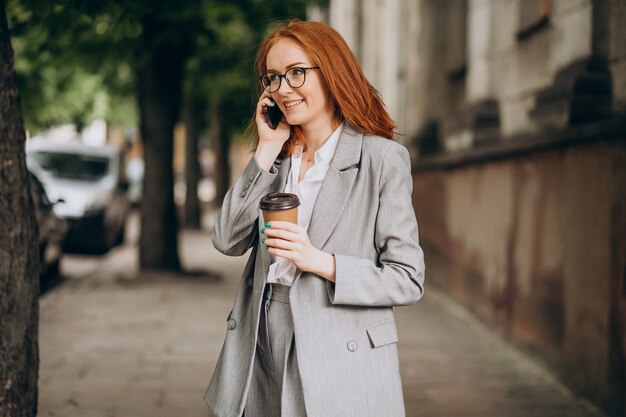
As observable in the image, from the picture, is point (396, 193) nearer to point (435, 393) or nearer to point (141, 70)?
point (435, 393)

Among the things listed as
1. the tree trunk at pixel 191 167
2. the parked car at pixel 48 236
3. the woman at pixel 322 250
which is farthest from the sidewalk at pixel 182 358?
the tree trunk at pixel 191 167

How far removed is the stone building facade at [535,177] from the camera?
496cm

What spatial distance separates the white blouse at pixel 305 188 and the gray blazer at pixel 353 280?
0.13 feet

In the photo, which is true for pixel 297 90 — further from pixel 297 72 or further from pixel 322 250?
pixel 322 250

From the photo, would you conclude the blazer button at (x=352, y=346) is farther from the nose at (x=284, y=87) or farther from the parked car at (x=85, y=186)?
the parked car at (x=85, y=186)

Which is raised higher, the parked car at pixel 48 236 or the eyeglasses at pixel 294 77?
the eyeglasses at pixel 294 77

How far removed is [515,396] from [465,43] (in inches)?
249

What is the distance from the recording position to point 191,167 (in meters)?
18.5

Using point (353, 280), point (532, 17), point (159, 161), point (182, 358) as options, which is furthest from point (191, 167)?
point (353, 280)

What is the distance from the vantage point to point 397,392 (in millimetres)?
2469

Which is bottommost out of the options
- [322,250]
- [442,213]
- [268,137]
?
[442,213]

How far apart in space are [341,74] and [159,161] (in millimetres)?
8475

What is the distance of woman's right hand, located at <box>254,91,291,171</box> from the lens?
260 cm

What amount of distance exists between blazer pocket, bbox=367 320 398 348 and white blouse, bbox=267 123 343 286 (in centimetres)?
28
